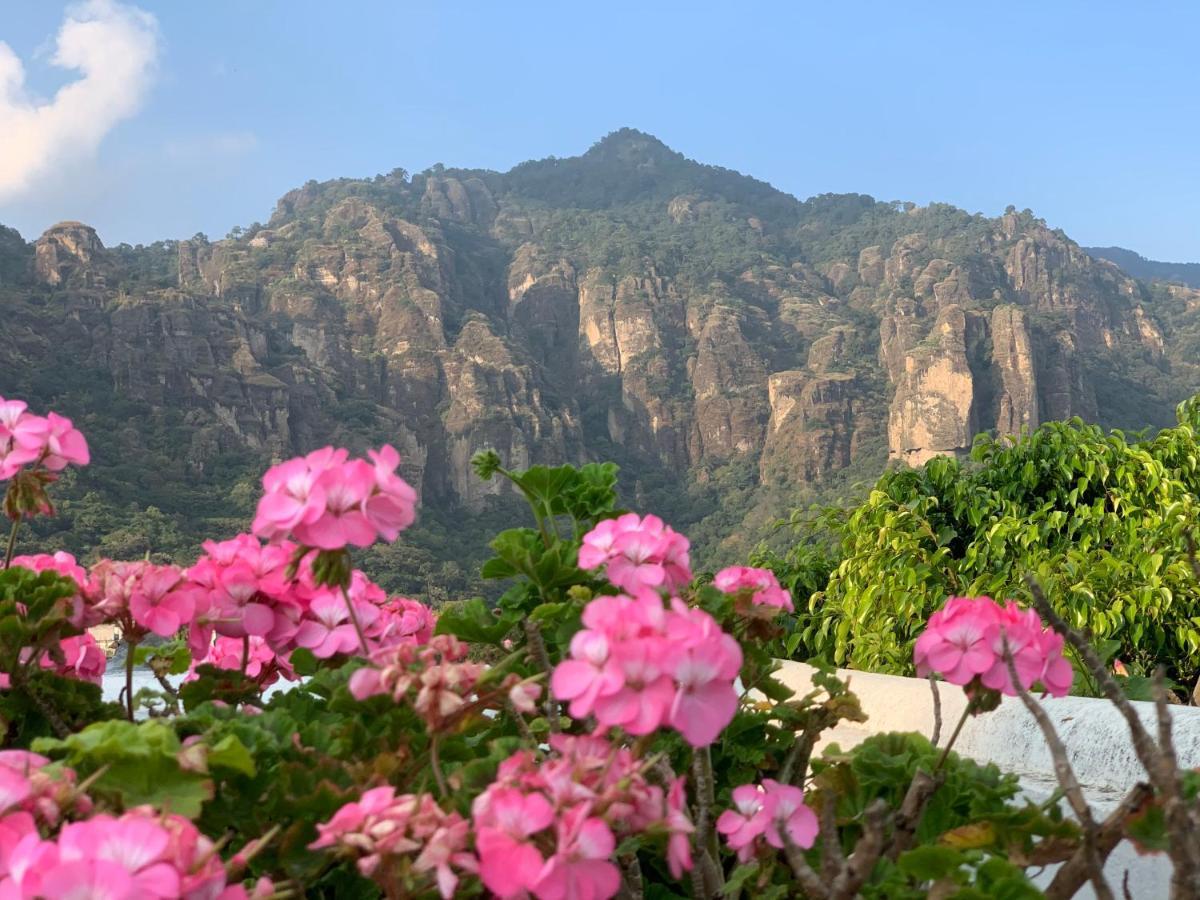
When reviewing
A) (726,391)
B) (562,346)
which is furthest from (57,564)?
(562,346)

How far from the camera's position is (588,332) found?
64.1 metres

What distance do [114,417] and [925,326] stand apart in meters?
39.3

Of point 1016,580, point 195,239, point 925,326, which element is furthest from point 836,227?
point 1016,580

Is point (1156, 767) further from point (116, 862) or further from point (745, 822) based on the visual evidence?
point (116, 862)

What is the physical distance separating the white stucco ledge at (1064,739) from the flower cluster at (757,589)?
50 centimetres

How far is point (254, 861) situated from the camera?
1.98 ft

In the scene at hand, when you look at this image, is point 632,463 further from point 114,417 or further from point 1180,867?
point 1180,867

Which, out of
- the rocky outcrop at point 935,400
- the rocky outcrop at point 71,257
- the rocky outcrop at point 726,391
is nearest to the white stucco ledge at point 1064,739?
the rocky outcrop at point 71,257

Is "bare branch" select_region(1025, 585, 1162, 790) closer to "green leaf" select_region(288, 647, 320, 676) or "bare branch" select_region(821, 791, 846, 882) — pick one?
"bare branch" select_region(821, 791, 846, 882)

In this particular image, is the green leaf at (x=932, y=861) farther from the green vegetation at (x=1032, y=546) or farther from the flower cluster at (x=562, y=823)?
the green vegetation at (x=1032, y=546)

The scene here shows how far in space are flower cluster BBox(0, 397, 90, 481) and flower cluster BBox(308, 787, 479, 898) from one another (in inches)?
18.0

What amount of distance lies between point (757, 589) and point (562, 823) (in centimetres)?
45

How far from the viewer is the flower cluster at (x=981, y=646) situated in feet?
2.29

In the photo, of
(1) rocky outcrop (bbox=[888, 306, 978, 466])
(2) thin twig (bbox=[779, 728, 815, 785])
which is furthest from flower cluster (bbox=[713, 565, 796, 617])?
(1) rocky outcrop (bbox=[888, 306, 978, 466])
